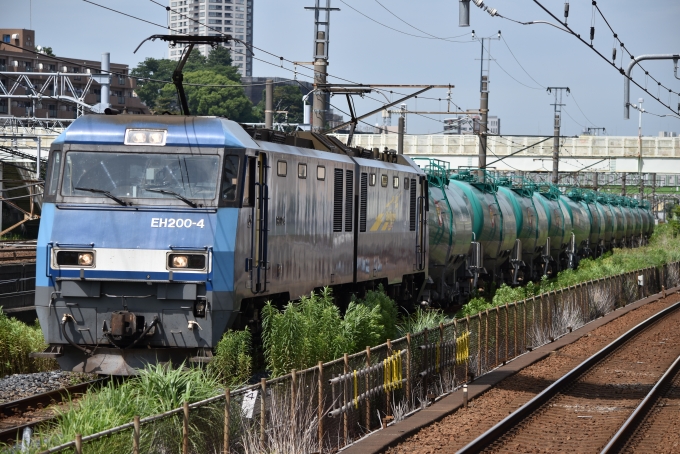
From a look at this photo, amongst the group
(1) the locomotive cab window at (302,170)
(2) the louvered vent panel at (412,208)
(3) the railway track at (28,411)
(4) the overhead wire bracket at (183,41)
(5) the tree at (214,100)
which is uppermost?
(5) the tree at (214,100)

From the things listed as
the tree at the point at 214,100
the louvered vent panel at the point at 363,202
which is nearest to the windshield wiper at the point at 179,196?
the louvered vent panel at the point at 363,202

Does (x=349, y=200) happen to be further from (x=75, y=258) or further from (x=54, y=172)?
(x=75, y=258)

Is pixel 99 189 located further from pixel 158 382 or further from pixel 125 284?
pixel 158 382

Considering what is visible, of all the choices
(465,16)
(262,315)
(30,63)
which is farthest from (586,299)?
(30,63)

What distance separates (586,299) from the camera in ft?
91.5

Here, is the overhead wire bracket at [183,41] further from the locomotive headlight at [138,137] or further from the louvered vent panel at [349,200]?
the louvered vent panel at [349,200]

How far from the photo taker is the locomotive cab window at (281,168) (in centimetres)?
1526

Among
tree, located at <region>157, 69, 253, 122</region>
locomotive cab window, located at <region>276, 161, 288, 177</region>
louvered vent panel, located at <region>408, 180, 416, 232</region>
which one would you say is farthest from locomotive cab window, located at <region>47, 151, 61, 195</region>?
tree, located at <region>157, 69, 253, 122</region>

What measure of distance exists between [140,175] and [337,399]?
4284 millimetres

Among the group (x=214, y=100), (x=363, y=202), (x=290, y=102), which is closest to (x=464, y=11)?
(x=363, y=202)

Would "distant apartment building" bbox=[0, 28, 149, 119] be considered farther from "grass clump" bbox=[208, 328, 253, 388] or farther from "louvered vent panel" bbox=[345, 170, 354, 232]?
"grass clump" bbox=[208, 328, 253, 388]

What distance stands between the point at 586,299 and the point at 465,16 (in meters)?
11.5

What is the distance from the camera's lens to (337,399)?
11586mm

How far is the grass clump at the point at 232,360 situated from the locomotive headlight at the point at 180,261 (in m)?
1.03
